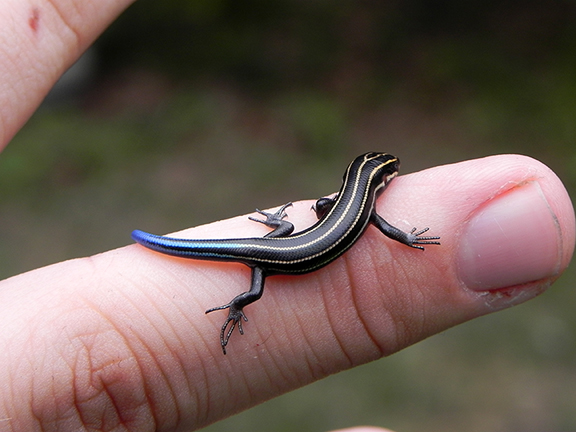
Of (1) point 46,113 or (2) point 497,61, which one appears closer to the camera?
(2) point 497,61

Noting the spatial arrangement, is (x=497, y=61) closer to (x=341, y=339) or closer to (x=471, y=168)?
(x=471, y=168)

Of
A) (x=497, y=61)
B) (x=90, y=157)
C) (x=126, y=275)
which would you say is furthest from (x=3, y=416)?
(x=497, y=61)

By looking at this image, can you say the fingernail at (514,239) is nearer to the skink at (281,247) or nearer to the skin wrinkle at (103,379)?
the skink at (281,247)

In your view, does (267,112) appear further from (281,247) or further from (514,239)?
(514,239)

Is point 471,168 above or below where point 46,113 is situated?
below

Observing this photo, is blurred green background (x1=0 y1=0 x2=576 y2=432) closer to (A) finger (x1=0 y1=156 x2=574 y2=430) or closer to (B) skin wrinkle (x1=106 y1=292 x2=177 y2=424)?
(A) finger (x1=0 y1=156 x2=574 y2=430)

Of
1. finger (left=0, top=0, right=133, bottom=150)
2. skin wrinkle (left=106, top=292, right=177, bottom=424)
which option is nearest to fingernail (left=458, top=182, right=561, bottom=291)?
skin wrinkle (left=106, top=292, right=177, bottom=424)

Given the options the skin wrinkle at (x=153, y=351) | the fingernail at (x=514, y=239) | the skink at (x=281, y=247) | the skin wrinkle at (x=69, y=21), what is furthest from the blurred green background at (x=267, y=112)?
the skin wrinkle at (x=153, y=351)
